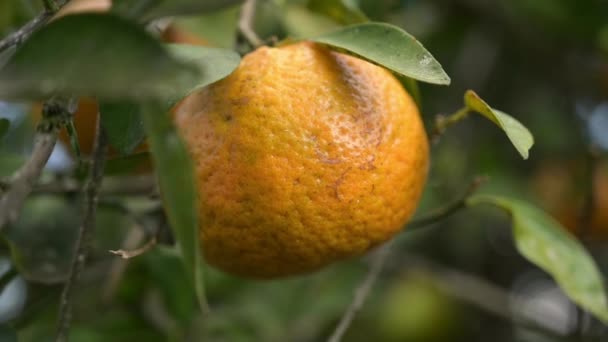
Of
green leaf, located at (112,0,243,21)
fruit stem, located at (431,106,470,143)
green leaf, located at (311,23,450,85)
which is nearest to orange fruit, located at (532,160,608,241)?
fruit stem, located at (431,106,470,143)

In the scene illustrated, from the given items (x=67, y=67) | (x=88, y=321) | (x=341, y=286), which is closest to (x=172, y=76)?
(x=67, y=67)

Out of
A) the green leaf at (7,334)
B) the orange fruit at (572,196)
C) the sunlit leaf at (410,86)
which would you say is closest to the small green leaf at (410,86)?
the sunlit leaf at (410,86)

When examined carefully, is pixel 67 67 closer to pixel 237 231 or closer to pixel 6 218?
pixel 6 218

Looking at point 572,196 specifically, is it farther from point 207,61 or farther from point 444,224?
point 207,61

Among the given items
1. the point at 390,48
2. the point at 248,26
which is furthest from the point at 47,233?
the point at 390,48

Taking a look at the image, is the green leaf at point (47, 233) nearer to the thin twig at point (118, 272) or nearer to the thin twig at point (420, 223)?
the thin twig at point (118, 272)

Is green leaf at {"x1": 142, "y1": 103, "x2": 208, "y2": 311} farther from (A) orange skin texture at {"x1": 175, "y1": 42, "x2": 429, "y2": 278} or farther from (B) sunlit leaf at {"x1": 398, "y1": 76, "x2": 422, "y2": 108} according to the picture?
(B) sunlit leaf at {"x1": 398, "y1": 76, "x2": 422, "y2": 108}
